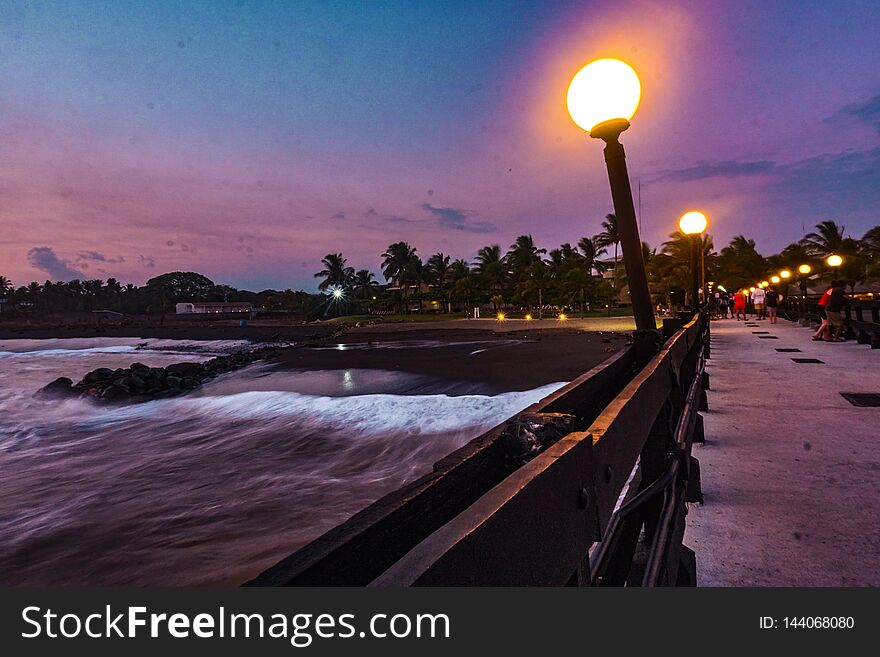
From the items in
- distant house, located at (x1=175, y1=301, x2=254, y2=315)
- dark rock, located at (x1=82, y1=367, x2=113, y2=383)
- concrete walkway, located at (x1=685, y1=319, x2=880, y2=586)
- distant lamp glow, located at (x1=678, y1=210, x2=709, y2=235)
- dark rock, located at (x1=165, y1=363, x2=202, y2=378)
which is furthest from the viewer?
distant house, located at (x1=175, y1=301, x2=254, y2=315)

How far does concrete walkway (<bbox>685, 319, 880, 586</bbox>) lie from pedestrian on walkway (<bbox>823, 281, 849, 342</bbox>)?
6981 millimetres

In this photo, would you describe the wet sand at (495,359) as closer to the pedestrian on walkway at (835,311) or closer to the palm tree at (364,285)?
the pedestrian on walkway at (835,311)

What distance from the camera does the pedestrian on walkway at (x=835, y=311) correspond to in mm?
12109

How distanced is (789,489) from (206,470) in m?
8.27

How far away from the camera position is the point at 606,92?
2.95 meters

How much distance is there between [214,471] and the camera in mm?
8352

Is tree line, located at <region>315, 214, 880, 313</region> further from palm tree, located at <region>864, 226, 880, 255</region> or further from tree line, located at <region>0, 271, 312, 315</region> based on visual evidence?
tree line, located at <region>0, 271, 312, 315</region>

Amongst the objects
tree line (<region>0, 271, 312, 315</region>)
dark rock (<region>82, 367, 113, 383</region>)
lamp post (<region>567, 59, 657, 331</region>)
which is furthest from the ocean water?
tree line (<region>0, 271, 312, 315</region>)

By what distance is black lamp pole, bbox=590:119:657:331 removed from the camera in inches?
119

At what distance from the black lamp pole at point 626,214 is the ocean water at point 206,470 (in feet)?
14.0

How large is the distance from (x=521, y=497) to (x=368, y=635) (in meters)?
0.32

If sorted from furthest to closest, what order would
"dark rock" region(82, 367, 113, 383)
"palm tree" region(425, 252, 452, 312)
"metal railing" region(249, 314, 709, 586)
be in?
"palm tree" region(425, 252, 452, 312) → "dark rock" region(82, 367, 113, 383) → "metal railing" region(249, 314, 709, 586)

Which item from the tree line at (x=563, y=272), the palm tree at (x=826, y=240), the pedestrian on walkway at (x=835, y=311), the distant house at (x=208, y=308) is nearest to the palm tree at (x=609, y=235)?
the tree line at (x=563, y=272)

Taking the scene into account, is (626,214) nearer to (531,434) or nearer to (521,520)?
(531,434)
